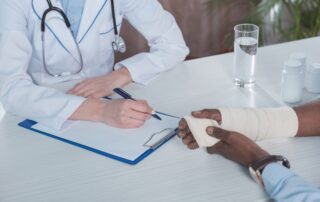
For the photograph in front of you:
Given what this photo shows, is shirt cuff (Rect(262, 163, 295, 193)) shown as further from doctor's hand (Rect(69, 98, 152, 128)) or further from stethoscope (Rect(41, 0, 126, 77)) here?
stethoscope (Rect(41, 0, 126, 77))

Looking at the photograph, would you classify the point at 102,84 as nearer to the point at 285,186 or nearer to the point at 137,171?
the point at 137,171

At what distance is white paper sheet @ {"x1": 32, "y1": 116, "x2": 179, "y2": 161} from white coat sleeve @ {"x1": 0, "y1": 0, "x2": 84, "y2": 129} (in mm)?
37

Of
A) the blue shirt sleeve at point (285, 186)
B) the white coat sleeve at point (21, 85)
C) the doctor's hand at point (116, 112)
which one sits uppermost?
the white coat sleeve at point (21, 85)

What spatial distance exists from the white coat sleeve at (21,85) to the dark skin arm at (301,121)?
12.5 inches

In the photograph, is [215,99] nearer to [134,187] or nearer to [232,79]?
[232,79]

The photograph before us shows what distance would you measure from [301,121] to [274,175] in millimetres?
255

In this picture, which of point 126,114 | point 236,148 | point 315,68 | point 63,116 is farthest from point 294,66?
point 63,116

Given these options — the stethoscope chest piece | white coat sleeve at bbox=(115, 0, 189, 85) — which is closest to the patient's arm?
white coat sleeve at bbox=(115, 0, 189, 85)

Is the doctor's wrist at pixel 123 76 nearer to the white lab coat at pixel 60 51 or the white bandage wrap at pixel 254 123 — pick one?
the white lab coat at pixel 60 51

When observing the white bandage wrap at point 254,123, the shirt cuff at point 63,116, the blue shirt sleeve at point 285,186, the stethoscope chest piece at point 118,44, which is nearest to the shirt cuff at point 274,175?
the blue shirt sleeve at point 285,186

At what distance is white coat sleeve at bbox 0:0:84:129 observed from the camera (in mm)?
1330

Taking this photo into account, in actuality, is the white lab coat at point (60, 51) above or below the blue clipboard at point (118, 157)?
above

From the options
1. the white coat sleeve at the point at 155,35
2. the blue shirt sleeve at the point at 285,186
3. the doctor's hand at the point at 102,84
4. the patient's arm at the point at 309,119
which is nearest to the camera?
the blue shirt sleeve at the point at 285,186

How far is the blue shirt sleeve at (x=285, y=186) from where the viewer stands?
974 mm
